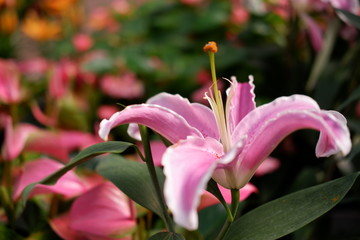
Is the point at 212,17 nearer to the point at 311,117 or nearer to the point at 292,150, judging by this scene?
the point at 292,150

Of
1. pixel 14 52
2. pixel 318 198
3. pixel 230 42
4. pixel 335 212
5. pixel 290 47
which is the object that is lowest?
pixel 14 52

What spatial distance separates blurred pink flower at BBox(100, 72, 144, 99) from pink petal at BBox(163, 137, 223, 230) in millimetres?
762

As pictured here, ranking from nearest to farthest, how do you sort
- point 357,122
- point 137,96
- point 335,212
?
point 357,122 → point 335,212 → point 137,96

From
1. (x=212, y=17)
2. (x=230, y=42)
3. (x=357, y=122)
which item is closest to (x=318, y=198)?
(x=357, y=122)

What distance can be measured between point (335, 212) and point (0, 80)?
2.05ft

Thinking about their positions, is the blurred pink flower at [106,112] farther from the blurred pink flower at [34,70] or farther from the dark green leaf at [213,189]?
the dark green leaf at [213,189]

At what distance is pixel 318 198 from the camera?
40 cm

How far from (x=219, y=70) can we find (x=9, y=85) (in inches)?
17.7

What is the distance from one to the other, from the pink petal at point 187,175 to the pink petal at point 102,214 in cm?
16

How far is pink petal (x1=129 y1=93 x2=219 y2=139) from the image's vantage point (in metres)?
0.44

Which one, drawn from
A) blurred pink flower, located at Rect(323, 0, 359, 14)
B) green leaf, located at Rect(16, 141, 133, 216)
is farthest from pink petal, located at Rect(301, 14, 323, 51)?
green leaf, located at Rect(16, 141, 133, 216)

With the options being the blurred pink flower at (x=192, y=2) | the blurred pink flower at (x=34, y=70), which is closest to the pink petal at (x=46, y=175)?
the blurred pink flower at (x=34, y=70)

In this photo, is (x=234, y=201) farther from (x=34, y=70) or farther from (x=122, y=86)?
(x=34, y=70)

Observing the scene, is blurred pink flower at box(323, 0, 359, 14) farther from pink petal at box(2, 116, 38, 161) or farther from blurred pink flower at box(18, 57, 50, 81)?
blurred pink flower at box(18, 57, 50, 81)
